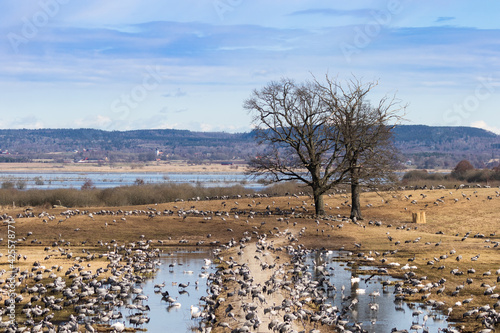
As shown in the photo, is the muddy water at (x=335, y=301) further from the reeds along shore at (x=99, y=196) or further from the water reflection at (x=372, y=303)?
the reeds along shore at (x=99, y=196)

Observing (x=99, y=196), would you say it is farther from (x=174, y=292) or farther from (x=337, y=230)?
(x=174, y=292)

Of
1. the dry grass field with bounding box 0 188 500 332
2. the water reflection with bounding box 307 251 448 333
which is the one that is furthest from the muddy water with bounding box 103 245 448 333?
the dry grass field with bounding box 0 188 500 332

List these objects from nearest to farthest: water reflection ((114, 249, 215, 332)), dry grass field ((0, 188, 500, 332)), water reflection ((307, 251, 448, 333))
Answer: water reflection ((307, 251, 448, 333)) → water reflection ((114, 249, 215, 332)) → dry grass field ((0, 188, 500, 332))

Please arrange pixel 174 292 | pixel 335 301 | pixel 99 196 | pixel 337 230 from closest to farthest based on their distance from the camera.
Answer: pixel 335 301
pixel 174 292
pixel 337 230
pixel 99 196

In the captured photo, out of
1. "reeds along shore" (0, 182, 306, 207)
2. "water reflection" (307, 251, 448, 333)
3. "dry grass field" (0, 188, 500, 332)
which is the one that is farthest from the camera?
"reeds along shore" (0, 182, 306, 207)

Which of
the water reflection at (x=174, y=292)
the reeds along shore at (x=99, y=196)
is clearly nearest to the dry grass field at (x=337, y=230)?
the water reflection at (x=174, y=292)

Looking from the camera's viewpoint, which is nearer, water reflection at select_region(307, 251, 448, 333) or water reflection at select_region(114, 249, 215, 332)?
water reflection at select_region(307, 251, 448, 333)

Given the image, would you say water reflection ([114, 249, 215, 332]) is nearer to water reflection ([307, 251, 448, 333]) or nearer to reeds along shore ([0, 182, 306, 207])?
water reflection ([307, 251, 448, 333])

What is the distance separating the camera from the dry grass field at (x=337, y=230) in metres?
31.9

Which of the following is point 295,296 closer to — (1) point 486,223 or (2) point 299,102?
(2) point 299,102

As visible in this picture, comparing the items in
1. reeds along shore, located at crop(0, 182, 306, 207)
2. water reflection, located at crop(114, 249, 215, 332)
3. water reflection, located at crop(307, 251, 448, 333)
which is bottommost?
water reflection, located at crop(307, 251, 448, 333)

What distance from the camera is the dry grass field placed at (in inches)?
1254

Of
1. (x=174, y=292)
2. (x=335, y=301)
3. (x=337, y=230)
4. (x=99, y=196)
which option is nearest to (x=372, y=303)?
(x=335, y=301)

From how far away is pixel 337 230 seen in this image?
146 feet
